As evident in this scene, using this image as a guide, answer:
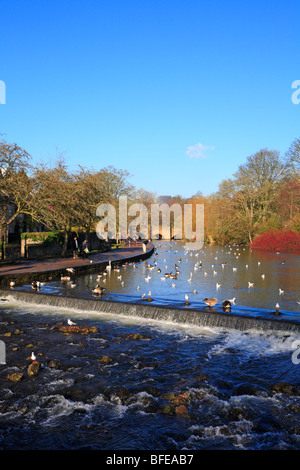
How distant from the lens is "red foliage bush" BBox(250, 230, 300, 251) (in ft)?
172

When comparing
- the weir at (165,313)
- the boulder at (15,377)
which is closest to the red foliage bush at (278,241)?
the weir at (165,313)

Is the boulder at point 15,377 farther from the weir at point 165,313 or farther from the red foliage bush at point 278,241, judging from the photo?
the red foliage bush at point 278,241

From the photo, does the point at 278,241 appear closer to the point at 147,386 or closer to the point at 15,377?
the point at 147,386

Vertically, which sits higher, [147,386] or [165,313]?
[165,313]

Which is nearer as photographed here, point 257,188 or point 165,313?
point 165,313

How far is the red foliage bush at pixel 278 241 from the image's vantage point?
52375 millimetres

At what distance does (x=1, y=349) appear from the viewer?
12258 millimetres

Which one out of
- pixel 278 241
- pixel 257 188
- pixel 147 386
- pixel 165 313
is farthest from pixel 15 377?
pixel 257 188

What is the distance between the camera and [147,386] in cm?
960

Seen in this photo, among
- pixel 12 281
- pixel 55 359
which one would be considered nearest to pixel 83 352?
pixel 55 359

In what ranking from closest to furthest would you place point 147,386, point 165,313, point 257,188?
1. point 147,386
2. point 165,313
3. point 257,188

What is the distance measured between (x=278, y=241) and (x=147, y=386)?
48.7m

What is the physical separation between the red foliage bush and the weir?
3968cm
